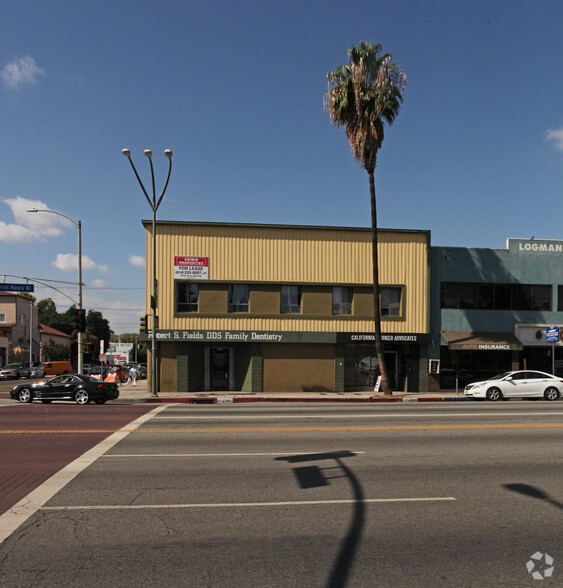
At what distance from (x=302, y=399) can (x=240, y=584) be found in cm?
1874

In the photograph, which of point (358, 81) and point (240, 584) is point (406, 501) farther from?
point (358, 81)

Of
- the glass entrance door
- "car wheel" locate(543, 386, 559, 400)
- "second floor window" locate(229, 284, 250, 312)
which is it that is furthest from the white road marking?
the glass entrance door

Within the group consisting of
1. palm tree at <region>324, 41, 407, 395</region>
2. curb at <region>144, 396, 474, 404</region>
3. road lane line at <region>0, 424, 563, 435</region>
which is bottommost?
curb at <region>144, 396, 474, 404</region>

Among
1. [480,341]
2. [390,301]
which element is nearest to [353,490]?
[390,301]

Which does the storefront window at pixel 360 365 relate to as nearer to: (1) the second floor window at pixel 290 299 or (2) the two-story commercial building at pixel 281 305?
(2) the two-story commercial building at pixel 281 305

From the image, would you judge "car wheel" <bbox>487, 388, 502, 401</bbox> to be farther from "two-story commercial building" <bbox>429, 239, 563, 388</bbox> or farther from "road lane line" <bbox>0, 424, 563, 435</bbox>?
"road lane line" <bbox>0, 424, 563, 435</bbox>

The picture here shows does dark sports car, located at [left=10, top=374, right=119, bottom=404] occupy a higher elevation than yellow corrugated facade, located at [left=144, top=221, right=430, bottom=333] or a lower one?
lower

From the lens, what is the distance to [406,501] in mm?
6504

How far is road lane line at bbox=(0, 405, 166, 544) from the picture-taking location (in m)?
5.64

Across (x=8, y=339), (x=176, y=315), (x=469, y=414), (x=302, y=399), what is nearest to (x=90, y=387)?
(x=176, y=315)

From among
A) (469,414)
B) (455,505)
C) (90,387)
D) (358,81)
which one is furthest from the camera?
(358,81)

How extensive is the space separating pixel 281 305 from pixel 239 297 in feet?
7.68

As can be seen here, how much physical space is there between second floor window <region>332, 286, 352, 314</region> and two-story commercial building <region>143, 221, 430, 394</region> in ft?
0.18

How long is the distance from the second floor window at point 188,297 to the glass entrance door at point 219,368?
8.90ft
